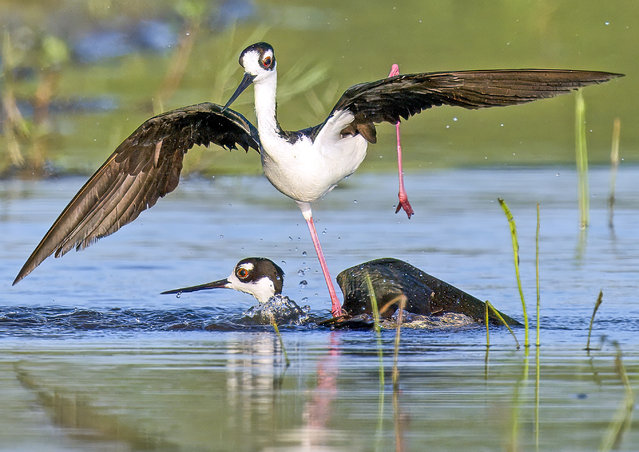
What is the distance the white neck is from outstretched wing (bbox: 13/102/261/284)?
0.27 m

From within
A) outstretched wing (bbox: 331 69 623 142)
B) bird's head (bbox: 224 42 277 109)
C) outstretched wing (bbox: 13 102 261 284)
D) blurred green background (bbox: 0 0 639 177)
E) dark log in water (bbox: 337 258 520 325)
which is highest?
blurred green background (bbox: 0 0 639 177)

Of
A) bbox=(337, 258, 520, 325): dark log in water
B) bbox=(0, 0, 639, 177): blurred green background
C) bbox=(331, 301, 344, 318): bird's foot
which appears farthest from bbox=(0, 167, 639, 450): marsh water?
bbox=(0, 0, 639, 177): blurred green background

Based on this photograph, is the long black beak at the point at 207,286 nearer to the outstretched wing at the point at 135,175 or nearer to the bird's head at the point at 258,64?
the outstretched wing at the point at 135,175

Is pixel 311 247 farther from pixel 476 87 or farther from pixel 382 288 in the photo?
pixel 476 87

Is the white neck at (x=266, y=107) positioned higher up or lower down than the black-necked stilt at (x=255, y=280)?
higher up

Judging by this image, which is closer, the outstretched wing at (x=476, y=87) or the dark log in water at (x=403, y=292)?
the outstretched wing at (x=476, y=87)

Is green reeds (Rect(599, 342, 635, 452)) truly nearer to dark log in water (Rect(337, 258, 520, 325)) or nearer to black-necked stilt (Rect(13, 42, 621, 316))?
black-necked stilt (Rect(13, 42, 621, 316))

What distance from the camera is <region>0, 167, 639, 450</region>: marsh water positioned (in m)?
5.05

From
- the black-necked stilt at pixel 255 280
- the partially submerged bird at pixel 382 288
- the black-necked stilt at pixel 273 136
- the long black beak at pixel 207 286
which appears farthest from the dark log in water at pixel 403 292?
the long black beak at pixel 207 286

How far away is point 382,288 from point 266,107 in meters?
1.20

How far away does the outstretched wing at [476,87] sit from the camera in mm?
7180

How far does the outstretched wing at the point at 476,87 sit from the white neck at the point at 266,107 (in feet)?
2.07

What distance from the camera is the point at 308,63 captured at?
17.8 metres

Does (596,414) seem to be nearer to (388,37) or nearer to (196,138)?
(196,138)
